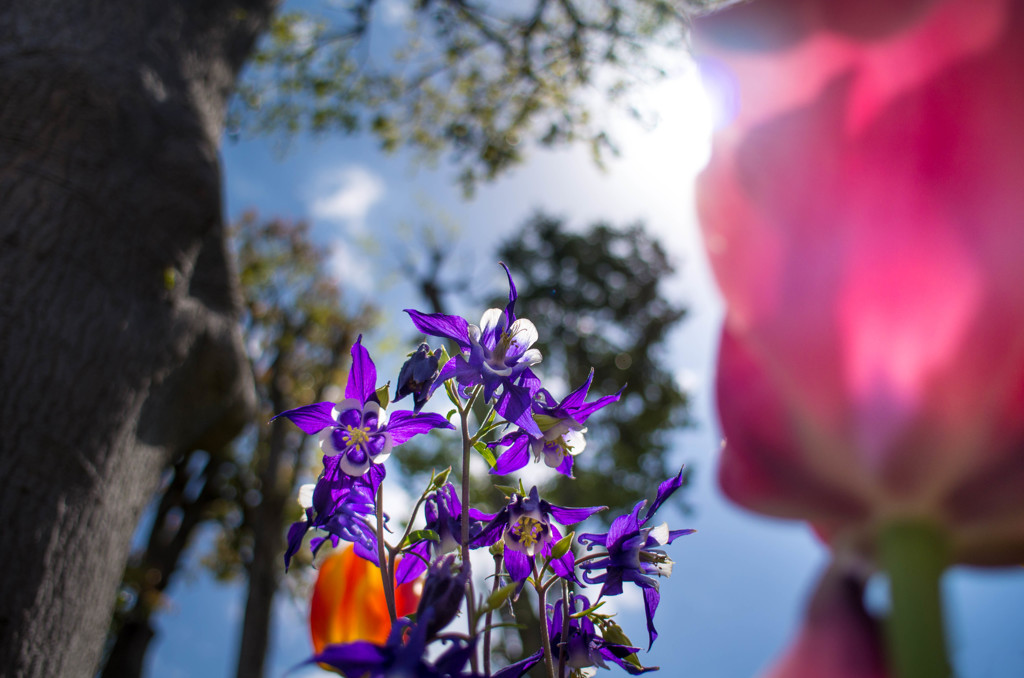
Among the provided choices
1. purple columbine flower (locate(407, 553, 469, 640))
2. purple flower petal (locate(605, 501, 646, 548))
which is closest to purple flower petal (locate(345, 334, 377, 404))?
purple columbine flower (locate(407, 553, 469, 640))

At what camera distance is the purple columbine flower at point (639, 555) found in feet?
2.39

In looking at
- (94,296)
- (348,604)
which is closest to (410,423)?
(348,604)

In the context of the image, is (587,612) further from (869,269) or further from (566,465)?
(869,269)

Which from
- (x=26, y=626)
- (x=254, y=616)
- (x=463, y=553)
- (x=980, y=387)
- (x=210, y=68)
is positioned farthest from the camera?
(x=254, y=616)

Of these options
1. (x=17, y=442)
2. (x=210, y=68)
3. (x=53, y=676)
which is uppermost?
(x=210, y=68)

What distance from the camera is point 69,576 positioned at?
1.28 m

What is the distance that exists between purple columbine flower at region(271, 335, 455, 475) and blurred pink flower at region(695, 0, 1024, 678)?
48 centimetres

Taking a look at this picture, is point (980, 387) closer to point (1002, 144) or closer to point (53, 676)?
point (1002, 144)

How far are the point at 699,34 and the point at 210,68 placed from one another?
2552 millimetres

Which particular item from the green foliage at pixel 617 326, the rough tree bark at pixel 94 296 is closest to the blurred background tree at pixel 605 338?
the green foliage at pixel 617 326

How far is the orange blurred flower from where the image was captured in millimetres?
938

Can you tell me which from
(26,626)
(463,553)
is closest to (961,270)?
(463,553)

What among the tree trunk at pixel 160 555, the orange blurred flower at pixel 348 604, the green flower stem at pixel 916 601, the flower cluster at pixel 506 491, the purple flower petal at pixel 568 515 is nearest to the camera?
the green flower stem at pixel 916 601

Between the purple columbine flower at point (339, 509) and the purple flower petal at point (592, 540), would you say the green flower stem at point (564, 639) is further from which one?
the purple columbine flower at point (339, 509)
